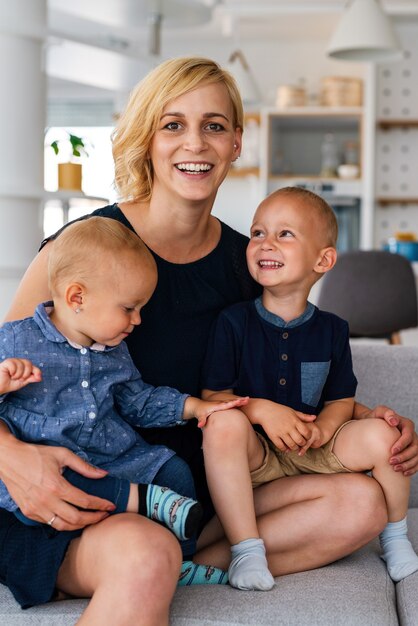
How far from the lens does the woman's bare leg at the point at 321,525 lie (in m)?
1.54

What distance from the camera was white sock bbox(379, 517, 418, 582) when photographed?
1534 millimetres

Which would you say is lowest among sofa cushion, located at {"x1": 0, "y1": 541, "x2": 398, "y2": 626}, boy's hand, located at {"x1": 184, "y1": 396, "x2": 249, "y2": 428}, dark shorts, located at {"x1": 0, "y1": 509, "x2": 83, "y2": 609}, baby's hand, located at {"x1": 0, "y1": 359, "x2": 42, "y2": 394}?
sofa cushion, located at {"x1": 0, "y1": 541, "x2": 398, "y2": 626}

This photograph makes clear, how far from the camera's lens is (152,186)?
1783 millimetres

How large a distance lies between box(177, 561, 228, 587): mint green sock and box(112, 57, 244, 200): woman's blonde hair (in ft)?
2.31

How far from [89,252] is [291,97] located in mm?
5688

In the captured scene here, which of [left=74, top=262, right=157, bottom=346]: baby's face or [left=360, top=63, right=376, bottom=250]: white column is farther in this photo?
[left=360, top=63, right=376, bottom=250]: white column

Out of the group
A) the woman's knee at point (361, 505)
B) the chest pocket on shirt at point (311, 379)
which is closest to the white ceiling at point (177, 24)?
the chest pocket on shirt at point (311, 379)

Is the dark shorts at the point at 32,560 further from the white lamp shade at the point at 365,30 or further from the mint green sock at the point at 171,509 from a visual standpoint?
the white lamp shade at the point at 365,30

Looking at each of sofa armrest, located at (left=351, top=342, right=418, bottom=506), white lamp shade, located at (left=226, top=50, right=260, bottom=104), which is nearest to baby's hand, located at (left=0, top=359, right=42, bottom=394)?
sofa armrest, located at (left=351, top=342, right=418, bottom=506)

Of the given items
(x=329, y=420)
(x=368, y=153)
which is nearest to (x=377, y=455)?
(x=329, y=420)

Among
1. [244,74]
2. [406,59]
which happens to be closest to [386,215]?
[406,59]

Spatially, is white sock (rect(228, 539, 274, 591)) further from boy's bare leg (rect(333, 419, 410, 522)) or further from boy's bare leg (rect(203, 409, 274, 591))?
boy's bare leg (rect(333, 419, 410, 522))

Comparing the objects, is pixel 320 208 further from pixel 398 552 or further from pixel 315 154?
pixel 315 154

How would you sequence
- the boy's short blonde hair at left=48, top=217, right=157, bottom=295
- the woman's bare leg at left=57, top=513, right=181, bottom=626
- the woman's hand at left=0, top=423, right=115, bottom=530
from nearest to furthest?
the woman's bare leg at left=57, top=513, right=181, bottom=626 < the woman's hand at left=0, top=423, right=115, bottom=530 < the boy's short blonde hair at left=48, top=217, right=157, bottom=295
